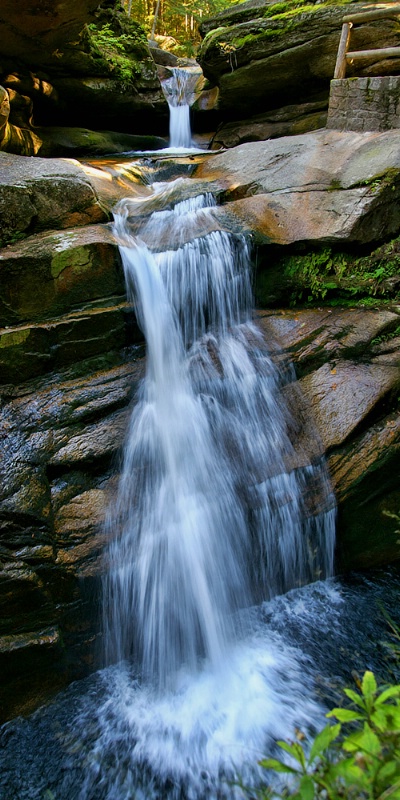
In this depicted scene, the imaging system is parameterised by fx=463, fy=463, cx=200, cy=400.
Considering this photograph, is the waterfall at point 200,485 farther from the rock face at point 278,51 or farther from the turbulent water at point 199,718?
the rock face at point 278,51

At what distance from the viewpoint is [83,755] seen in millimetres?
3094

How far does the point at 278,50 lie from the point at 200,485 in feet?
30.5

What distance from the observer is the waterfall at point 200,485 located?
370cm

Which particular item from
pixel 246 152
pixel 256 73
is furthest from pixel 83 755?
pixel 256 73

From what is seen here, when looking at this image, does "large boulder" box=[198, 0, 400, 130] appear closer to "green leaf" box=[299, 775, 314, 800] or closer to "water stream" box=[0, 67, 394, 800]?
"water stream" box=[0, 67, 394, 800]

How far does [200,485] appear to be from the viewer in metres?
4.16

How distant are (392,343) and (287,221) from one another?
2.03m

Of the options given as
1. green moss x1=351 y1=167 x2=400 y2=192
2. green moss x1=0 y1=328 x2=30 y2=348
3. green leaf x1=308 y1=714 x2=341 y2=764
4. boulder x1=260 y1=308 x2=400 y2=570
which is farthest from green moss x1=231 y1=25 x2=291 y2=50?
green leaf x1=308 y1=714 x2=341 y2=764

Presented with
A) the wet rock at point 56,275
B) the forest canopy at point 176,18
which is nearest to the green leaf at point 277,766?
the wet rock at point 56,275

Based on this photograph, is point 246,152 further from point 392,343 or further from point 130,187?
point 392,343

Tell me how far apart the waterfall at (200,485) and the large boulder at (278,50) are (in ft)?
20.2

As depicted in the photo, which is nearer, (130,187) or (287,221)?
(287,221)

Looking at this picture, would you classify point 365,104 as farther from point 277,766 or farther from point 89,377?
point 277,766

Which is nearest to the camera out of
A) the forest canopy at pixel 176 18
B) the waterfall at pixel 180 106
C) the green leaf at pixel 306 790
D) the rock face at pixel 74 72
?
the green leaf at pixel 306 790
